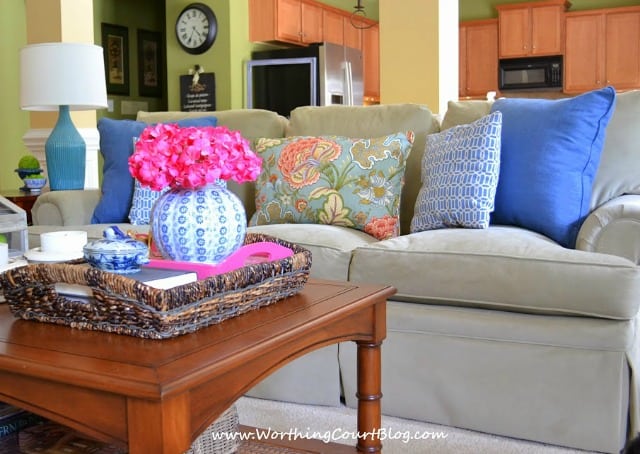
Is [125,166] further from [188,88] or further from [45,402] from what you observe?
[188,88]

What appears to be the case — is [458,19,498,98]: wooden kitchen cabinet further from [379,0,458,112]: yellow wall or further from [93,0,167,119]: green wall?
[379,0,458,112]: yellow wall

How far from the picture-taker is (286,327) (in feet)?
3.96

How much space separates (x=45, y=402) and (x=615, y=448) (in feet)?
4.85

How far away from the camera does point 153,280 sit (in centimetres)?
123

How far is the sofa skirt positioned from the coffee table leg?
0.59m

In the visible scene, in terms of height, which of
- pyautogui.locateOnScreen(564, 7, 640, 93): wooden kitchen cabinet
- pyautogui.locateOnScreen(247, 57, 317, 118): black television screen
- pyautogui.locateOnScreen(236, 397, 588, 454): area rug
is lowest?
pyautogui.locateOnScreen(236, 397, 588, 454): area rug

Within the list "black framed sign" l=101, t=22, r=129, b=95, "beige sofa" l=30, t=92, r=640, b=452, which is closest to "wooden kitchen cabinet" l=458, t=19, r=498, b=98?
"black framed sign" l=101, t=22, r=129, b=95

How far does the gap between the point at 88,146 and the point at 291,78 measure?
85.4 inches

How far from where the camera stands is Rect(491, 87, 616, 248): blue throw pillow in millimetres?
2414

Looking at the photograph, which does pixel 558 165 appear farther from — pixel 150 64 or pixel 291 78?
pixel 150 64

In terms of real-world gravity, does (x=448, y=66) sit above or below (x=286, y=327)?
above

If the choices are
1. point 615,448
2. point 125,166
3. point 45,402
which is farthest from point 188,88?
point 45,402

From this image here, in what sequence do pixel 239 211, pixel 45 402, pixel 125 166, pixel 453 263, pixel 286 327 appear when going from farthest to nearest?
1. pixel 125 166
2. pixel 453 263
3. pixel 239 211
4. pixel 286 327
5. pixel 45 402

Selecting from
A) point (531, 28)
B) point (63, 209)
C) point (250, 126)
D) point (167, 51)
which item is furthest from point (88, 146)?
point (531, 28)
